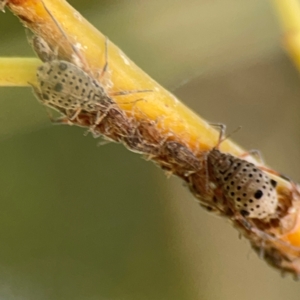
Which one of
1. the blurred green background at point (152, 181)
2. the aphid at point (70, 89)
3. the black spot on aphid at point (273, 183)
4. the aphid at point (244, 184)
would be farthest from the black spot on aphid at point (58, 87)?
the blurred green background at point (152, 181)

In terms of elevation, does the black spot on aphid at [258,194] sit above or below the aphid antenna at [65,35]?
below

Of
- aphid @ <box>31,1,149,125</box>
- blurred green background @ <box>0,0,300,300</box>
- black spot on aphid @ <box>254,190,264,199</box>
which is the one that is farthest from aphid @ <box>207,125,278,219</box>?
blurred green background @ <box>0,0,300,300</box>

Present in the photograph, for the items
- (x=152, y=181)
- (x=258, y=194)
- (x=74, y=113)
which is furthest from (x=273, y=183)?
(x=152, y=181)

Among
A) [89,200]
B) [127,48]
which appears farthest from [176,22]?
[89,200]

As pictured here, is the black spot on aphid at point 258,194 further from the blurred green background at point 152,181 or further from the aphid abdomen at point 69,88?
the blurred green background at point 152,181

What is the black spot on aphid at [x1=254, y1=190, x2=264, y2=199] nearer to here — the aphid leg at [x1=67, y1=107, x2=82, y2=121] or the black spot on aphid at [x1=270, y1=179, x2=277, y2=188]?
the black spot on aphid at [x1=270, y1=179, x2=277, y2=188]

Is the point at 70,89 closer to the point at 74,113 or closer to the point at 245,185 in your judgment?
the point at 74,113

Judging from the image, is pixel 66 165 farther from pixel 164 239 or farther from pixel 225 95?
pixel 225 95
